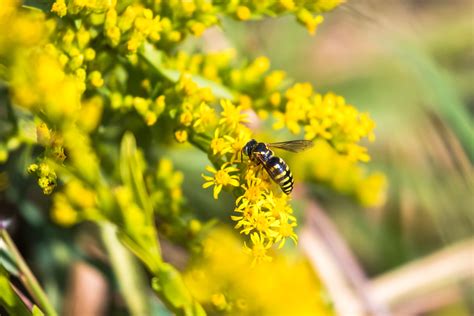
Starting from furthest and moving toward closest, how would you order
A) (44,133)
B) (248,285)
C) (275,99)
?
1. (275,99)
2. (44,133)
3. (248,285)

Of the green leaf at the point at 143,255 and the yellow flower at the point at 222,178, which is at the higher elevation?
the yellow flower at the point at 222,178

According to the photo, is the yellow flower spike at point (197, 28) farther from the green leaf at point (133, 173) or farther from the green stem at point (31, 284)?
the green stem at point (31, 284)

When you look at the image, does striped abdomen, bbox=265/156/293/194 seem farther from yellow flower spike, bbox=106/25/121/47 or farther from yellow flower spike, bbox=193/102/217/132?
yellow flower spike, bbox=106/25/121/47

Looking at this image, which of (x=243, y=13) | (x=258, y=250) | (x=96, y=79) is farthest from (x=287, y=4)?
(x=258, y=250)

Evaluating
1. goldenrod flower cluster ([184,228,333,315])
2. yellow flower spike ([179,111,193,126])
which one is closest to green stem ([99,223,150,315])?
goldenrod flower cluster ([184,228,333,315])

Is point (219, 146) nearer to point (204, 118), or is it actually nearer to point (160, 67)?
point (204, 118)

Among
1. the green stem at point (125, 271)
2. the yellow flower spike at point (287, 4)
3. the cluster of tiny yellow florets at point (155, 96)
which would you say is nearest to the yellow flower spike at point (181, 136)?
the cluster of tiny yellow florets at point (155, 96)

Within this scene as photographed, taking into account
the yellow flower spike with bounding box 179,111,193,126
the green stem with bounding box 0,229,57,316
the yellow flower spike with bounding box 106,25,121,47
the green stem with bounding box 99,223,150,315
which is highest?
the yellow flower spike with bounding box 106,25,121,47

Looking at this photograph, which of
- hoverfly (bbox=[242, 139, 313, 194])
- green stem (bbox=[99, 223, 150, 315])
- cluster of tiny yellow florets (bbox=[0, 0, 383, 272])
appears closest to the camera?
cluster of tiny yellow florets (bbox=[0, 0, 383, 272])

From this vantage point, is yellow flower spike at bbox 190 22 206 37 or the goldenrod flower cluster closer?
the goldenrod flower cluster

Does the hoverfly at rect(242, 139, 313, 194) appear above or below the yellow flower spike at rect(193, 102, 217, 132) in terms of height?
above

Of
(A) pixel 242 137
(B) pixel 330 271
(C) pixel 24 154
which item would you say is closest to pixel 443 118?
(B) pixel 330 271
